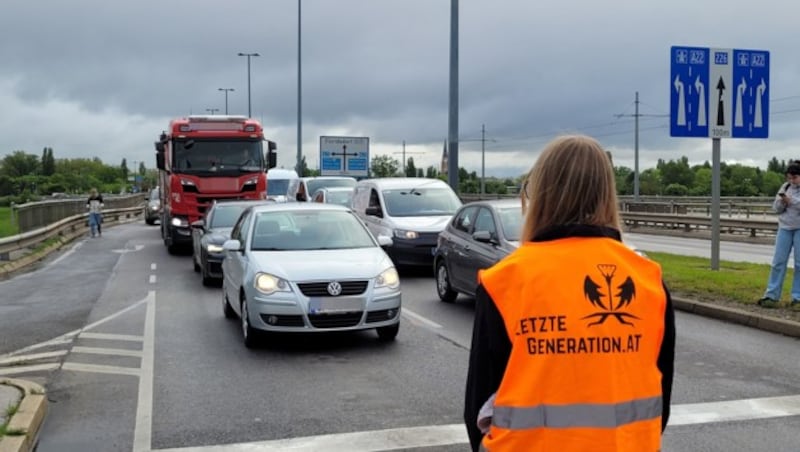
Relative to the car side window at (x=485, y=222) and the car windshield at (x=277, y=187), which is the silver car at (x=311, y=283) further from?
the car windshield at (x=277, y=187)

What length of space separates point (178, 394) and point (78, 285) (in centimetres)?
Answer: 908

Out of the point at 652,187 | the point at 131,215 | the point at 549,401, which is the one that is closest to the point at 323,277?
the point at 549,401

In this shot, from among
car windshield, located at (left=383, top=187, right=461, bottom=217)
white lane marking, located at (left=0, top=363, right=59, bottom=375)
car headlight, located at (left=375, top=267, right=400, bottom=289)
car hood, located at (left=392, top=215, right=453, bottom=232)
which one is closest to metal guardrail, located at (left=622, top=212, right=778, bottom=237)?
car windshield, located at (left=383, top=187, right=461, bottom=217)

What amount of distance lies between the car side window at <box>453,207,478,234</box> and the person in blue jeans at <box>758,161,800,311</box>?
4.18 m

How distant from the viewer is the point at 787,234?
10438 millimetres

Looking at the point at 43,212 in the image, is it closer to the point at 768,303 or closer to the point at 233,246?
the point at 233,246

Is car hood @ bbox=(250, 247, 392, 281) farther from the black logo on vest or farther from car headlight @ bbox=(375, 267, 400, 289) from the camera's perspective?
the black logo on vest

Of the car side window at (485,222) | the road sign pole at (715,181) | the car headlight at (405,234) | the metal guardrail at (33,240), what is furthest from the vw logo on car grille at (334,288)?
the metal guardrail at (33,240)

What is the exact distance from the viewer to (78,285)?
14969mm

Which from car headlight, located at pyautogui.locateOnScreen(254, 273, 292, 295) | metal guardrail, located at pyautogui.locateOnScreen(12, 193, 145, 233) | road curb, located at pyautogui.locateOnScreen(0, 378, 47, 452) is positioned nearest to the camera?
road curb, located at pyautogui.locateOnScreen(0, 378, 47, 452)

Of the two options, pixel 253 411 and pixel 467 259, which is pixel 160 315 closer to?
pixel 467 259

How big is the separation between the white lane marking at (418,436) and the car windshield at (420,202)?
1088cm

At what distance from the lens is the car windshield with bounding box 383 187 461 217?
16.9 metres

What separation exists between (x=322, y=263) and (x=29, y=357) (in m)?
3.22
